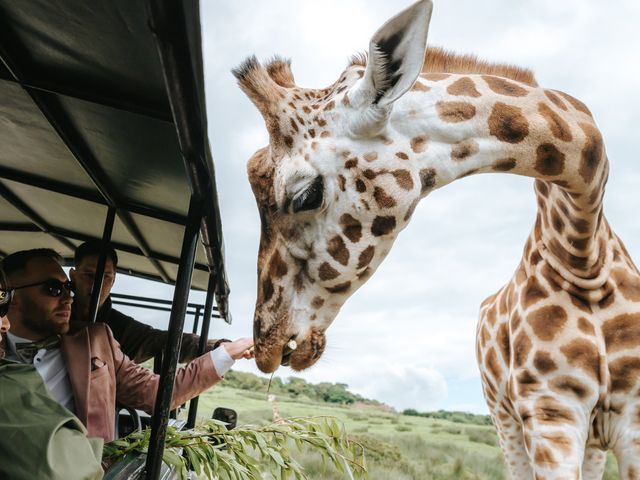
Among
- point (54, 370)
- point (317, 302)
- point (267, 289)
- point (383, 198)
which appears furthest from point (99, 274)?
point (383, 198)

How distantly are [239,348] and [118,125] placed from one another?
94 cm

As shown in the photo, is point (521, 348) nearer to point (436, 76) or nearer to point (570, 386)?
point (570, 386)

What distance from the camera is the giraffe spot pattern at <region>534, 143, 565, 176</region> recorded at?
1797 mm

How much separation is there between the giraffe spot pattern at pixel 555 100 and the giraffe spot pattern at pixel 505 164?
0.29 m

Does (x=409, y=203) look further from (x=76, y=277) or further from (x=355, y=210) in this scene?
(x=76, y=277)

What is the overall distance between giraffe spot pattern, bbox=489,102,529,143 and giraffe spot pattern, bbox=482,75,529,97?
107 mm

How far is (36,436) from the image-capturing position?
0.98 metres

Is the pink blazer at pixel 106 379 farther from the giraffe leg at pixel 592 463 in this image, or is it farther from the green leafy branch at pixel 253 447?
the giraffe leg at pixel 592 463

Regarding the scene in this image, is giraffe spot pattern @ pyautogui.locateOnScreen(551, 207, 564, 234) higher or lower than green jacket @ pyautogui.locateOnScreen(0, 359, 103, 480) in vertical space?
higher

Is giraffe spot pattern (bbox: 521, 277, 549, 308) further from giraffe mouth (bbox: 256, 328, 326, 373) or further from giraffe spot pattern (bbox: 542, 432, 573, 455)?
giraffe mouth (bbox: 256, 328, 326, 373)

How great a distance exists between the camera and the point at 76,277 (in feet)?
8.79

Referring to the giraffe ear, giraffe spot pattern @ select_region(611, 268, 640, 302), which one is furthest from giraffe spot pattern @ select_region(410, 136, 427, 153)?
giraffe spot pattern @ select_region(611, 268, 640, 302)

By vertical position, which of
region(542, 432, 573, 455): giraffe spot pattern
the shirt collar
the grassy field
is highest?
the shirt collar

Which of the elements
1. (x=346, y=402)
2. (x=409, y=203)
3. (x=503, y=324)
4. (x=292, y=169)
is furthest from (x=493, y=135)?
(x=346, y=402)
